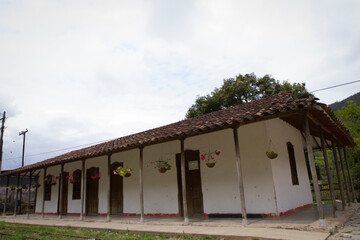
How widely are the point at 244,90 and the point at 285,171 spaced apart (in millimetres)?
14461

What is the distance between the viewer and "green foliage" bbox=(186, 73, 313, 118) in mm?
21078

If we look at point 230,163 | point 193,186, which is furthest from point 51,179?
point 230,163

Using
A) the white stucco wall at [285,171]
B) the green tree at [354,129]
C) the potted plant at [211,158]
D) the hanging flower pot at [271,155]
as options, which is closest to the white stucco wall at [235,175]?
the potted plant at [211,158]

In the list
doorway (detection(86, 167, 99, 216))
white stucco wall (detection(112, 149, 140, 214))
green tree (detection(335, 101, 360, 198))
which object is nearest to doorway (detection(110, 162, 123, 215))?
white stucco wall (detection(112, 149, 140, 214))

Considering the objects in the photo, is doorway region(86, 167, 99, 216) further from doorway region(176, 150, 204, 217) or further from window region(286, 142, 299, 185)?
window region(286, 142, 299, 185)

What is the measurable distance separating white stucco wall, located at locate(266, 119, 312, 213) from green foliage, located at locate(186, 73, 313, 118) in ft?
38.3

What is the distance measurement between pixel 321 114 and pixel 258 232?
324 cm

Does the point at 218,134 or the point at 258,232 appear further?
the point at 218,134

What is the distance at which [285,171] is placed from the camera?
8414 millimetres

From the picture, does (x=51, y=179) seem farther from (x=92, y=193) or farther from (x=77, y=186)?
(x=92, y=193)

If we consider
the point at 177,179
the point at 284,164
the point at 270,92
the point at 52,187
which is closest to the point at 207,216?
the point at 177,179

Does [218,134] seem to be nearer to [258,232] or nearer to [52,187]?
[258,232]

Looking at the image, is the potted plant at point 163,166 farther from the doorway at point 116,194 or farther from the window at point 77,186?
the window at point 77,186

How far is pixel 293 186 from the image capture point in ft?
28.8
